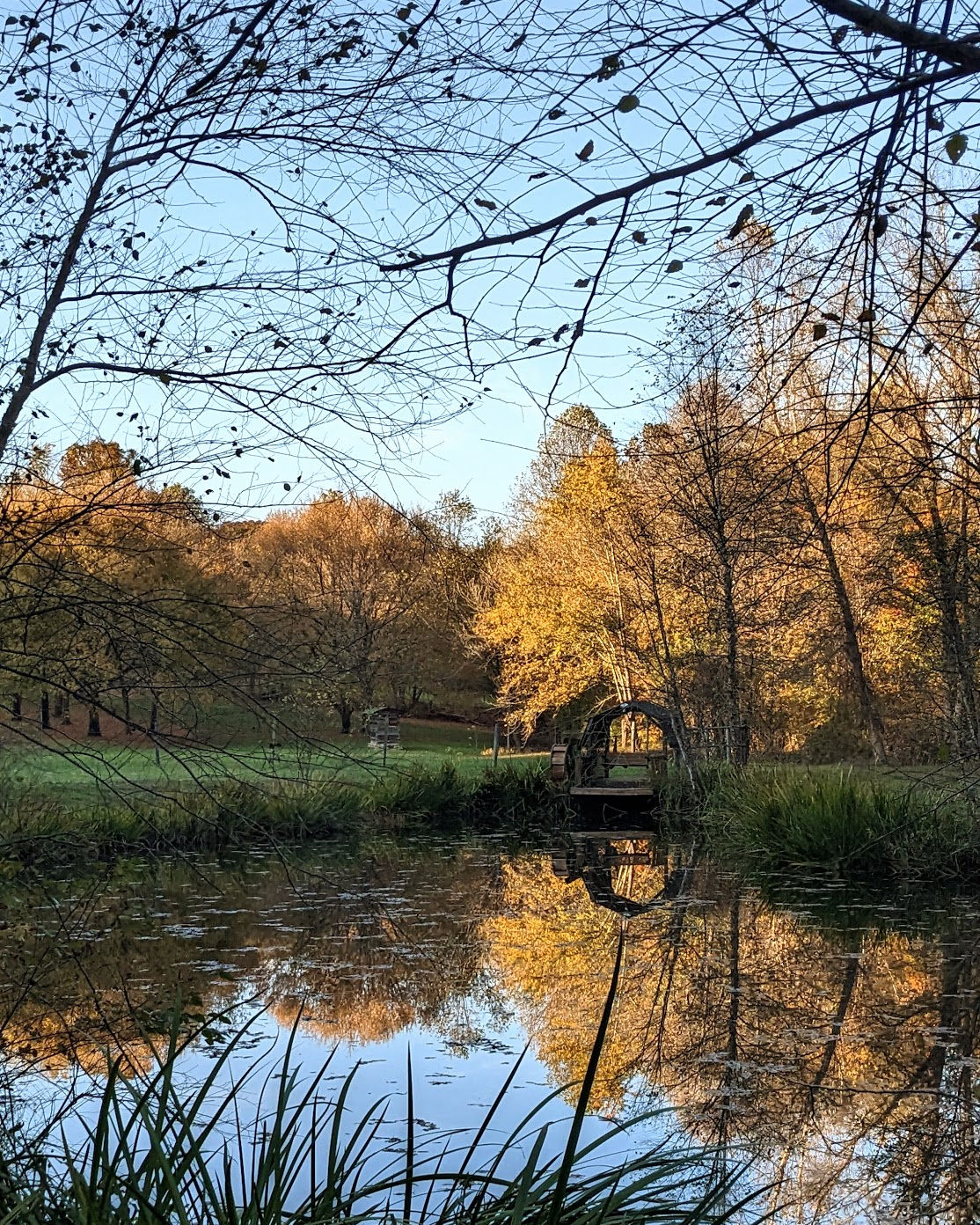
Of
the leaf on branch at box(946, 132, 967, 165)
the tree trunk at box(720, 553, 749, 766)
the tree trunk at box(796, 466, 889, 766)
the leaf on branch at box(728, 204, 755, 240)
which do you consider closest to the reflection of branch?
the leaf on branch at box(728, 204, 755, 240)

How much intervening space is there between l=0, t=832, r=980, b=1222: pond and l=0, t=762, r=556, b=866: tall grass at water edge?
2.20 feet

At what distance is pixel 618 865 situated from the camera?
16.1m

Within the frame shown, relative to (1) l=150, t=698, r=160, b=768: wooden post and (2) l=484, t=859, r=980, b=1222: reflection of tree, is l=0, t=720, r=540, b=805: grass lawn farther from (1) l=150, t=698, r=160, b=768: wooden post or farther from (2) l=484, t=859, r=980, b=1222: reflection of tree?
(2) l=484, t=859, r=980, b=1222: reflection of tree

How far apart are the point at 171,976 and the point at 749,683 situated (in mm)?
14508

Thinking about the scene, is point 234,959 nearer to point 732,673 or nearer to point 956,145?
point 956,145

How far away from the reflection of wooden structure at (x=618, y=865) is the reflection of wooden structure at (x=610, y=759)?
717 mm

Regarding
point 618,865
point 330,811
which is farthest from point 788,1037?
point 330,811

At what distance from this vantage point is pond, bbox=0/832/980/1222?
557 cm

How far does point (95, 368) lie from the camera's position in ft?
11.3

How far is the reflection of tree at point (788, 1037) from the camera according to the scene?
17.5 feet

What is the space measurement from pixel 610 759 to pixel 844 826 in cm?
958

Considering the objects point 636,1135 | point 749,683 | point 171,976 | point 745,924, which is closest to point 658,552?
point 749,683

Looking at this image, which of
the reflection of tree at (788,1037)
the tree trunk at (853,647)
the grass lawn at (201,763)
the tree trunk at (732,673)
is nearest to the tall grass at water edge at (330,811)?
the grass lawn at (201,763)

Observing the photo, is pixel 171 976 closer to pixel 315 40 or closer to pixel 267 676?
pixel 267 676
